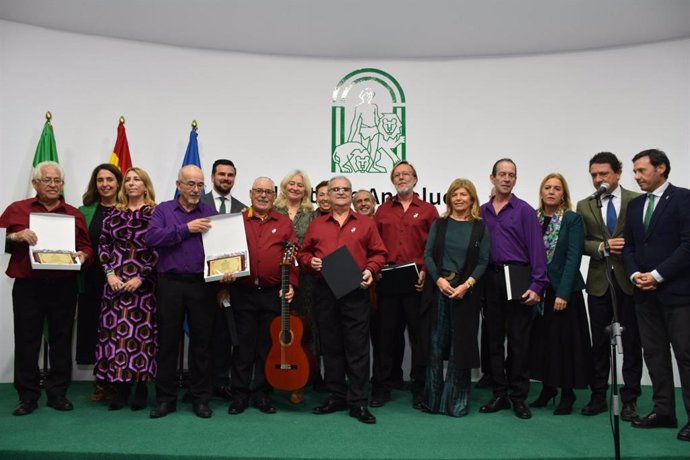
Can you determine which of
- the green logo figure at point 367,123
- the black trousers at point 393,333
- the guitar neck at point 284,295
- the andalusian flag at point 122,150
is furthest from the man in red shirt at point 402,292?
the andalusian flag at point 122,150

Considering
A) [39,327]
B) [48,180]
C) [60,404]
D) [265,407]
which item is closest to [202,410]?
[265,407]

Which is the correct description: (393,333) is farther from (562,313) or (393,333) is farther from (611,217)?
(611,217)

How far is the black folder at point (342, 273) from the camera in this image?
3.88m

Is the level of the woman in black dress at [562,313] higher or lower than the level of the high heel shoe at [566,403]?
higher

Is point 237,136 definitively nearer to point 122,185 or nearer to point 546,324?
point 122,185

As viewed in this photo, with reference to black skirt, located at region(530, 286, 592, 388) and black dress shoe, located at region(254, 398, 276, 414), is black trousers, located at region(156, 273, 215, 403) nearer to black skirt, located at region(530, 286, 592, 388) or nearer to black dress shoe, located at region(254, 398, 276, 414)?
black dress shoe, located at region(254, 398, 276, 414)

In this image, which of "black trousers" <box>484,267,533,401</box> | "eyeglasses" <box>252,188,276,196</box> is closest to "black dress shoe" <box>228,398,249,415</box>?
"eyeglasses" <box>252,188,276,196</box>

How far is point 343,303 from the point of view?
4031 millimetres

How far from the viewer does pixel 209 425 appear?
372cm

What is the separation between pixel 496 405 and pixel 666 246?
5.25 feet

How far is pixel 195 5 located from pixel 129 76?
1188mm

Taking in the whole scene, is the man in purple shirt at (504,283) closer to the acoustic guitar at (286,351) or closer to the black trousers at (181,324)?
the acoustic guitar at (286,351)

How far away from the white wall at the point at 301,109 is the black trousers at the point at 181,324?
6.61 ft

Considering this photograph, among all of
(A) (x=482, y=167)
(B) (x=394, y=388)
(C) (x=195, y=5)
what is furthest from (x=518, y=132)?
(C) (x=195, y=5)
